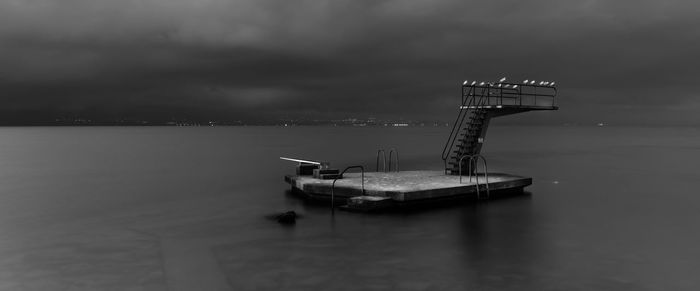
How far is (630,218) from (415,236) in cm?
987

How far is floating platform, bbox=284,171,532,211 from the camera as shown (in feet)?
62.7

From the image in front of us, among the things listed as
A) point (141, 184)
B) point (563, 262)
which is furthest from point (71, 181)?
point (563, 262)

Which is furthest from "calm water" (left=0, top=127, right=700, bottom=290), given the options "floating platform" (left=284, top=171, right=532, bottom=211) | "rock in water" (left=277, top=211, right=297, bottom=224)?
"floating platform" (left=284, top=171, right=532, bottom=211)

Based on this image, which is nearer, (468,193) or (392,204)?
(392,204)

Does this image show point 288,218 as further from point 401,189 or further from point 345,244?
point 401,189

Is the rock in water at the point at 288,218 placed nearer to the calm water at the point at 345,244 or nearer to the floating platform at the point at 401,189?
the calm water at the point at 345,244

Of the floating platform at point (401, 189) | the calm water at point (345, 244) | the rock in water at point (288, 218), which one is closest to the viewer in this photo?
the calm water at point (345, 244)

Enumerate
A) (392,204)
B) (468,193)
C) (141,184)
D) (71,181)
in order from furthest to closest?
(71,181)
(141,184)
(468,193)
(392,204)

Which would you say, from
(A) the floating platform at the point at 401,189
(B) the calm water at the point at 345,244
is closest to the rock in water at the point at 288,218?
(B) the calm water at the point at 345,244

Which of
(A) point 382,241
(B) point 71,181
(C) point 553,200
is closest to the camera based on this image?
(A) point 382,241

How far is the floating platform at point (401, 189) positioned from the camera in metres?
19.1

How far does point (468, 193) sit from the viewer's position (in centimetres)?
2105

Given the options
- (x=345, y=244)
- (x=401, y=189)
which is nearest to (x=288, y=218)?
(x=345, y=244)

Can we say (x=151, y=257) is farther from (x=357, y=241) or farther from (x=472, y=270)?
(x=472, y=270)
